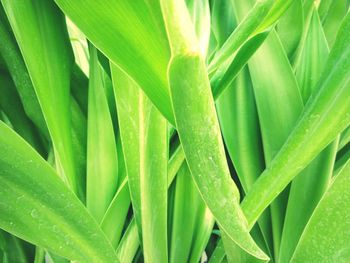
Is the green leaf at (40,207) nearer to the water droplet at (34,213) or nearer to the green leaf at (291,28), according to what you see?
the water droplet at (34,213)

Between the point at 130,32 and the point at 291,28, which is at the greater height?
the point at 130,32

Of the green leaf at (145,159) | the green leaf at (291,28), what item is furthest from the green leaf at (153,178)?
the green leaf at (291,28)

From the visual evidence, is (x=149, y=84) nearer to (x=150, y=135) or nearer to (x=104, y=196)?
(x=150, y=135)

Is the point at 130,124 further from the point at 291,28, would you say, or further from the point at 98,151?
the point at 291,28

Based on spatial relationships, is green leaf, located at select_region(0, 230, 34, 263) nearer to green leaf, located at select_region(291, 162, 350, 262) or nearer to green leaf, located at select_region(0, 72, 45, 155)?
green leaf, located at select_region(0, 72, 45, 155)

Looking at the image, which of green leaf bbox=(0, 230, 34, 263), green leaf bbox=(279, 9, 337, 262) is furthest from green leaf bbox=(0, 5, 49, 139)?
green leaf bbox=(279, 9, 337, 262)

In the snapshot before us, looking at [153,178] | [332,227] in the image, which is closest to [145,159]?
[153,178]
